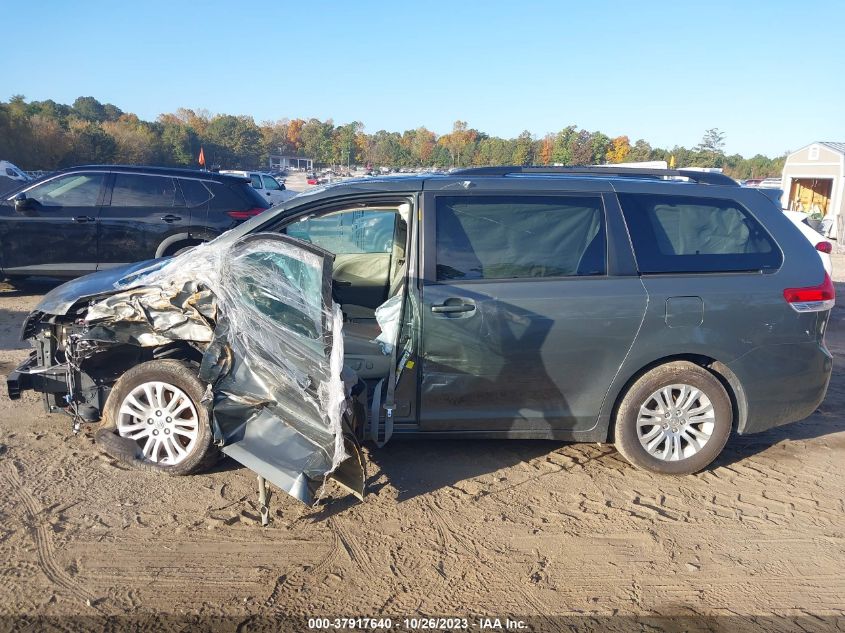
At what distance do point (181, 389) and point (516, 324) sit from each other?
215 centimetres

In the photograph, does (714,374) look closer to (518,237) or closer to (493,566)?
(518,237)

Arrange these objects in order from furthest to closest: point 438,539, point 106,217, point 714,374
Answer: point 106,217
point 714,374
point 438,539

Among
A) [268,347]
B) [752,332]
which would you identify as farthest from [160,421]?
[752,332]

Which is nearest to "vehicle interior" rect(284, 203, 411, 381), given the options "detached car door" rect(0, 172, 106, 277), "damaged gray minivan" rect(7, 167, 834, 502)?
"damaged gray minivan" rect(7, 167, 834, 502)

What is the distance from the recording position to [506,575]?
3.45 meters

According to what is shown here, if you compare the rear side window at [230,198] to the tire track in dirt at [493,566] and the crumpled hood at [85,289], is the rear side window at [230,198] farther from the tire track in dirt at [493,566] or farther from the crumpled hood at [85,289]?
the tire track in dirt at [493,566]

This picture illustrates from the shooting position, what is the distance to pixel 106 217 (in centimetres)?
923

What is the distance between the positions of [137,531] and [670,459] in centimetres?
337

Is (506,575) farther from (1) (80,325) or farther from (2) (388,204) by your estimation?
(1) (80,325)

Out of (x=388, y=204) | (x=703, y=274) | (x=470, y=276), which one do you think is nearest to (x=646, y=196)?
(x=703, y=274)

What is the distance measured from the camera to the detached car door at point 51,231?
9086mm

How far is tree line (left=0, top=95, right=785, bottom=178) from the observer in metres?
47.6

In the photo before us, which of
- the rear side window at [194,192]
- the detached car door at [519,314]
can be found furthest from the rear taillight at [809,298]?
the rear side window at [194,192]

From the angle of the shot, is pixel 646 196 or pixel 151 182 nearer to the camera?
pixel 646 196
